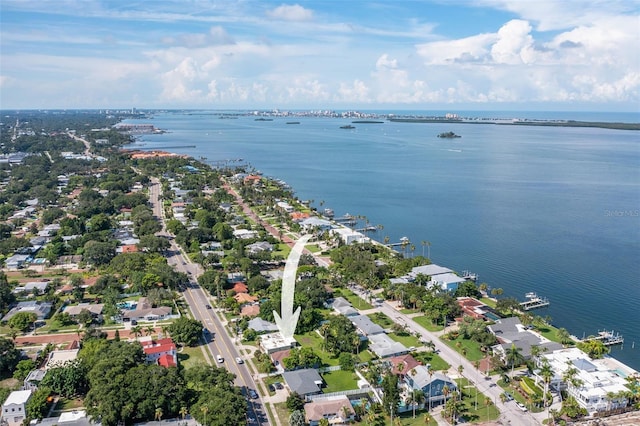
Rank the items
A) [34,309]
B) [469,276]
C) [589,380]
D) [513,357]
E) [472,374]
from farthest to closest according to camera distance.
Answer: [469,276] → [34,309] → [472,374] → [513,357] → [589,380]

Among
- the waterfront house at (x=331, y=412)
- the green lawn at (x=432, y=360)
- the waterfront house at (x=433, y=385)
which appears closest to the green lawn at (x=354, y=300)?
the green lawn at (x=432, y=360)

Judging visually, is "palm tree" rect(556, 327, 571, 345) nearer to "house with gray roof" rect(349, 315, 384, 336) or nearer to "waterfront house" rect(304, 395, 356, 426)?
"house with gray roof" rect(349, 315, 384, 336)

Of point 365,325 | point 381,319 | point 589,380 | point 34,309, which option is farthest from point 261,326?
point 589,380

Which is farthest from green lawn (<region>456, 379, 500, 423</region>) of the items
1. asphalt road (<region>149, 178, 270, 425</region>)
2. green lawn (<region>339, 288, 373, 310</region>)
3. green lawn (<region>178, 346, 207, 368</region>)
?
green lawn (<region>178, 346, 207, 368</region>)

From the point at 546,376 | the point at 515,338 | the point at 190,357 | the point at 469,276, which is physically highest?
the point at 546,376

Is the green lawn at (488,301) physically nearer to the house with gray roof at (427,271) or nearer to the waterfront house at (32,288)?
the house with gray roof at (427,271)

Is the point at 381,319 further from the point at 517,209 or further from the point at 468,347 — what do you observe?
the point at 517,209
